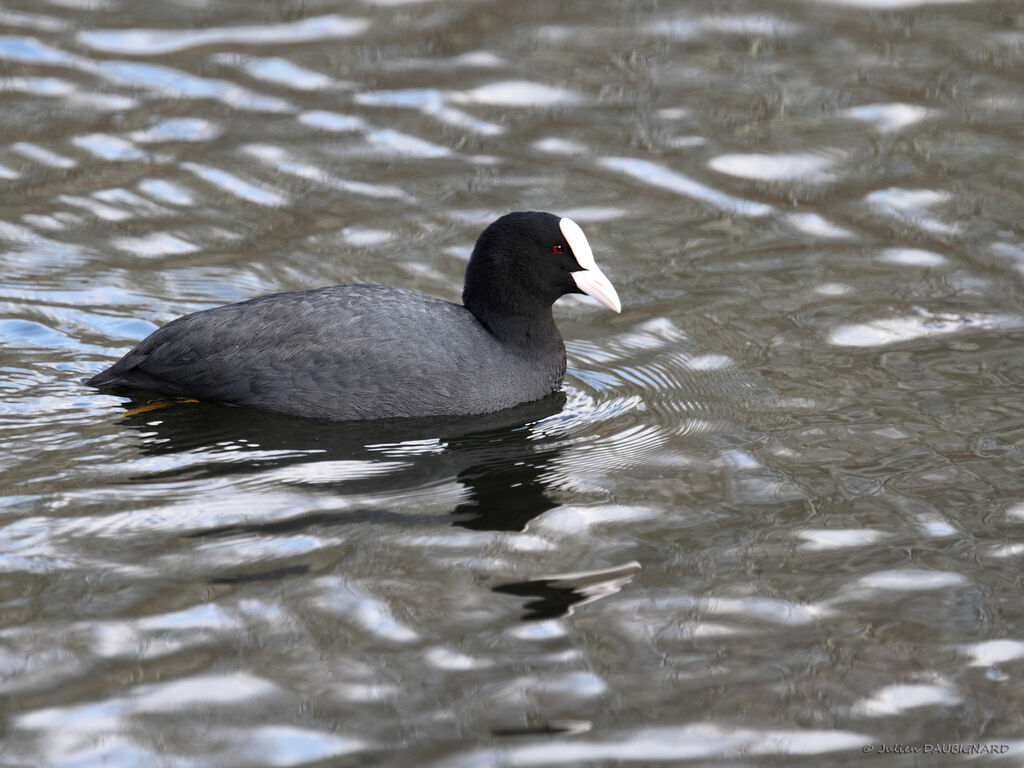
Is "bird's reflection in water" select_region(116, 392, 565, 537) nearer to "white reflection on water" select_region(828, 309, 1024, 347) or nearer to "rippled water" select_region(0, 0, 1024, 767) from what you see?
"rippled water" select_region(0, 0, 1024, 767)

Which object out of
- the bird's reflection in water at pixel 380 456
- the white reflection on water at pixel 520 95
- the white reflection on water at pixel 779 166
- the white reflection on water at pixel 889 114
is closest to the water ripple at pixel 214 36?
the white reflection on water at pixel 520 95

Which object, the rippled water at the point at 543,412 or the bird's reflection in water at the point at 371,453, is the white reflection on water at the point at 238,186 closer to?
the rippled water at the point at 543,412

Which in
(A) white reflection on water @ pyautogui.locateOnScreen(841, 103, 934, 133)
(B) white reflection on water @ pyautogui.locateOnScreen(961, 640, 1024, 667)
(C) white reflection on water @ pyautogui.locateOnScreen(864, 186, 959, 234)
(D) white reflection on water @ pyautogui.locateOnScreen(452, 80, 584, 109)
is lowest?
(B) white reflection on water @ pyautogui.locateOnScreen(961, 640, 1024, 667)

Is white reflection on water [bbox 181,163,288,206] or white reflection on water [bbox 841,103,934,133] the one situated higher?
white reflection on water [bbox 841,103,934,133]

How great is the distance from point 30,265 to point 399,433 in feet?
8.50

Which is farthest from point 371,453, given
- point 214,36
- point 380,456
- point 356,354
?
point 214,36

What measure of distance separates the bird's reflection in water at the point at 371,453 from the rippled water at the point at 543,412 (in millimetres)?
21

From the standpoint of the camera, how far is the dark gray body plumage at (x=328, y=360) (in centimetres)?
580

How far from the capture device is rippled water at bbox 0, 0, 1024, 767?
3941 millimetres

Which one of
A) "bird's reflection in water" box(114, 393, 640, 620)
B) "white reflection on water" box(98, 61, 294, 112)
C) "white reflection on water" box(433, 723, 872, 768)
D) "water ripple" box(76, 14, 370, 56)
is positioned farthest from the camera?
"water ripple" box(76, 14, 370, 56)

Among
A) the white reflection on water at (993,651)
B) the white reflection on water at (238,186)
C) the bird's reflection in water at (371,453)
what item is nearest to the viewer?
the white reflection on water at (993,651)

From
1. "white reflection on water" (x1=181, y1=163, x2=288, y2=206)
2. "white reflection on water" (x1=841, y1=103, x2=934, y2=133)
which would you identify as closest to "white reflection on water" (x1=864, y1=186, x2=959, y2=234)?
"white reflection on water" (x1=841, y1=103, x2=934, y2=133)

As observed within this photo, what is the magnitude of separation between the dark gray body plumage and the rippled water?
5.4 inches

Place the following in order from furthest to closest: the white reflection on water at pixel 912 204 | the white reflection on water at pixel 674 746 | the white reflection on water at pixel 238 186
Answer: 1. the white reflection on water at pixel 238 186
2. the white reflection on water at pixel 912 204
3. the white reflection on water at pixel 674 746
